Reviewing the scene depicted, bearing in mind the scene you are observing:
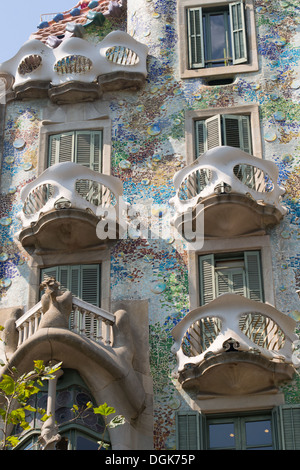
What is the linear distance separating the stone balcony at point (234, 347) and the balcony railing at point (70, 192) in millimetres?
3346

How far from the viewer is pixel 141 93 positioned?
82.8ft

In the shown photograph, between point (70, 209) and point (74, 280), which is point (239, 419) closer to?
point (74, 280)

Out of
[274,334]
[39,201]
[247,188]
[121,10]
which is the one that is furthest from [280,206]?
[121,10]

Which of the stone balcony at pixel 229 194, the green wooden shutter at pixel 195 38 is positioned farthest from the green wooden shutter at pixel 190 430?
the green wooden shutter at pixel 195 38

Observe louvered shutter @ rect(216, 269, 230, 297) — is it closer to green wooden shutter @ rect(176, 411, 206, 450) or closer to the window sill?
green wooden shutter @ rect(176, 411, 206, 450)

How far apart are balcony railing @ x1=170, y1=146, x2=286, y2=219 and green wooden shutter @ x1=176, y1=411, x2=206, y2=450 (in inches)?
166

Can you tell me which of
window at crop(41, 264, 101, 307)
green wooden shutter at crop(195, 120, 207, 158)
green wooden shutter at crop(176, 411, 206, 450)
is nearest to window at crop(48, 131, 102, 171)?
green wooden shutter at crop(195, 120, 207, 158)

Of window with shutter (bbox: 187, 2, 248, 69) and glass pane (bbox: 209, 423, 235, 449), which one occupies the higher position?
window with shutter (bbox: 187, 2, 248, 69)

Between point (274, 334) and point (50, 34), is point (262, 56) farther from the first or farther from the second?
point (274, 334)

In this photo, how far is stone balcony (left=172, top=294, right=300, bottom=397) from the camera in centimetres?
2050

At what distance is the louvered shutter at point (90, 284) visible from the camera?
74.4 ft

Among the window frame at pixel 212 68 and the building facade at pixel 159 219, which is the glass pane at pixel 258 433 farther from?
the window frame at pixel 212 68

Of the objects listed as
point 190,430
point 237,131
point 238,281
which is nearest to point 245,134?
point 237,131

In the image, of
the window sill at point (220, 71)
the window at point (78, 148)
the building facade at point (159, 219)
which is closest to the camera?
the building facade at point (159, 219)
